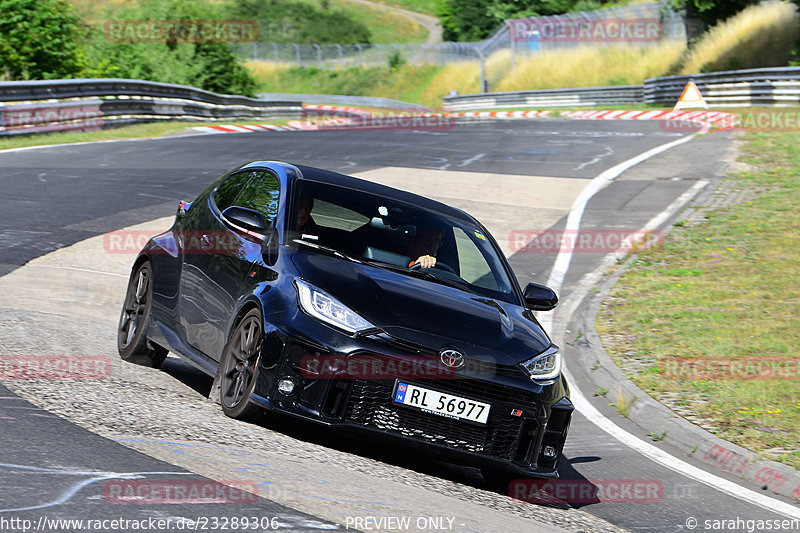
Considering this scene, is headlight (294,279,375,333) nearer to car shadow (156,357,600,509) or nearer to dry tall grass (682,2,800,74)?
car shadow (156,357,600,509)

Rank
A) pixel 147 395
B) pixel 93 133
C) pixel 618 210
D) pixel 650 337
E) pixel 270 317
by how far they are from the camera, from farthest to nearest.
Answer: pixel 93 133 < pixel 618 210 < pixel 650 337 < pixel 147 395 < pixel 270 317

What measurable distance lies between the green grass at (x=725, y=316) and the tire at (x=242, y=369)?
3.76 m

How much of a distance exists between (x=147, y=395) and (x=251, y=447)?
144 centimetres

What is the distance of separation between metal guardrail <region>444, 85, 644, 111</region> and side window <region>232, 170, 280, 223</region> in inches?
1545

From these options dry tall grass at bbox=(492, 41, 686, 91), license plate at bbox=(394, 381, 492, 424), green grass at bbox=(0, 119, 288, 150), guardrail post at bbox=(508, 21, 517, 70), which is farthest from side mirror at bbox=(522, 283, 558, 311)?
guardrail post at bbox=(508, 21, 517, 70)

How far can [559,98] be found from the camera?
48125mm

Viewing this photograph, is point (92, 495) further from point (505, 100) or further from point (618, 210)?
point (505, 100)

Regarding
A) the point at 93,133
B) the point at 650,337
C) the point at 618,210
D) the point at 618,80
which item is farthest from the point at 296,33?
the point at 650,337

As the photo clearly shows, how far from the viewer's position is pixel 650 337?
10.6m

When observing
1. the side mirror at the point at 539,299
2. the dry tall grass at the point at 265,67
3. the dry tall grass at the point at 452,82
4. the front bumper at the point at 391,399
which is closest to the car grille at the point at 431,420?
the front bumper at the point at 391,399

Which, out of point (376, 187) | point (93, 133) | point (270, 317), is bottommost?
point (93, 133)

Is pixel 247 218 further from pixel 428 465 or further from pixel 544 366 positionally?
pixel 544 366

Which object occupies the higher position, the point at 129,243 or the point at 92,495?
the point at 92,495

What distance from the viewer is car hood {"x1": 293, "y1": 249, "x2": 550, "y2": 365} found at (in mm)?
5828
